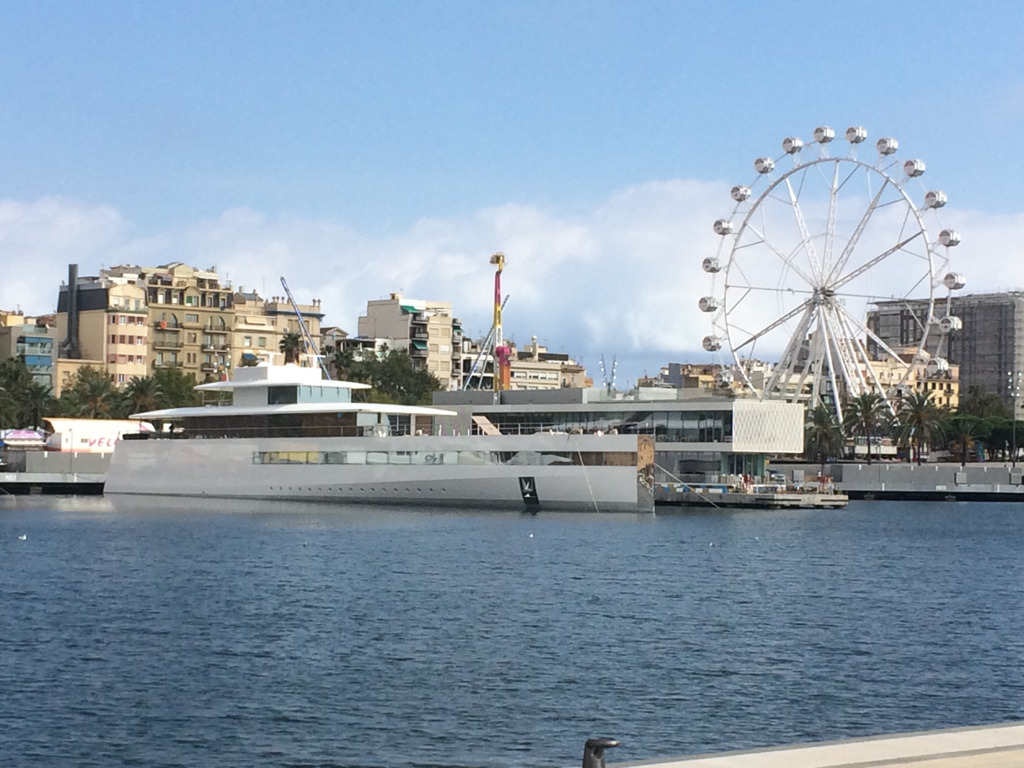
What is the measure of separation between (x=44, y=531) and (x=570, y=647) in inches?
1509

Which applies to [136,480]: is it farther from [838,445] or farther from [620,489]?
[838,445]

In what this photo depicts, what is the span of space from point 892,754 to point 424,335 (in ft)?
523

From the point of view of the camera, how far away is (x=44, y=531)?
6425 cm

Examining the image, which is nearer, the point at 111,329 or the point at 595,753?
the point at 595,753

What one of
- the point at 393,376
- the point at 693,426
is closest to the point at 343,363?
the point at 393,376

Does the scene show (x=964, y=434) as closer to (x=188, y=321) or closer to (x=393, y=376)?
(x=393, y=376)

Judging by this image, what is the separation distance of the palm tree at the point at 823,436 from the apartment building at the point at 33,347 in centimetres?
6819

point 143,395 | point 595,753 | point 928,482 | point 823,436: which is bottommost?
point 595,753

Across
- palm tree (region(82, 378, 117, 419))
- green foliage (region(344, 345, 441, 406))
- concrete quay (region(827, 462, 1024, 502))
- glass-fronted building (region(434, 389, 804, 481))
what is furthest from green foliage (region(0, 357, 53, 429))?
concrete quay (region(827, 462, 1024, 502))

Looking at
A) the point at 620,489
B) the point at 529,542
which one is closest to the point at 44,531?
the point at 529,542

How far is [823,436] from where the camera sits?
118 m

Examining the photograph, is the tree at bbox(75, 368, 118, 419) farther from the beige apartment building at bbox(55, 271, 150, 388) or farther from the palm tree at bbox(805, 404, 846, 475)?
the palm tree at bbox(805, 404, 846, 475)

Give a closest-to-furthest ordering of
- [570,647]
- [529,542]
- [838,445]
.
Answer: [570,647], [529,542], [838,445]

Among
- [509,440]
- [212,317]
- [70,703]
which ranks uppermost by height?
[212,317]
